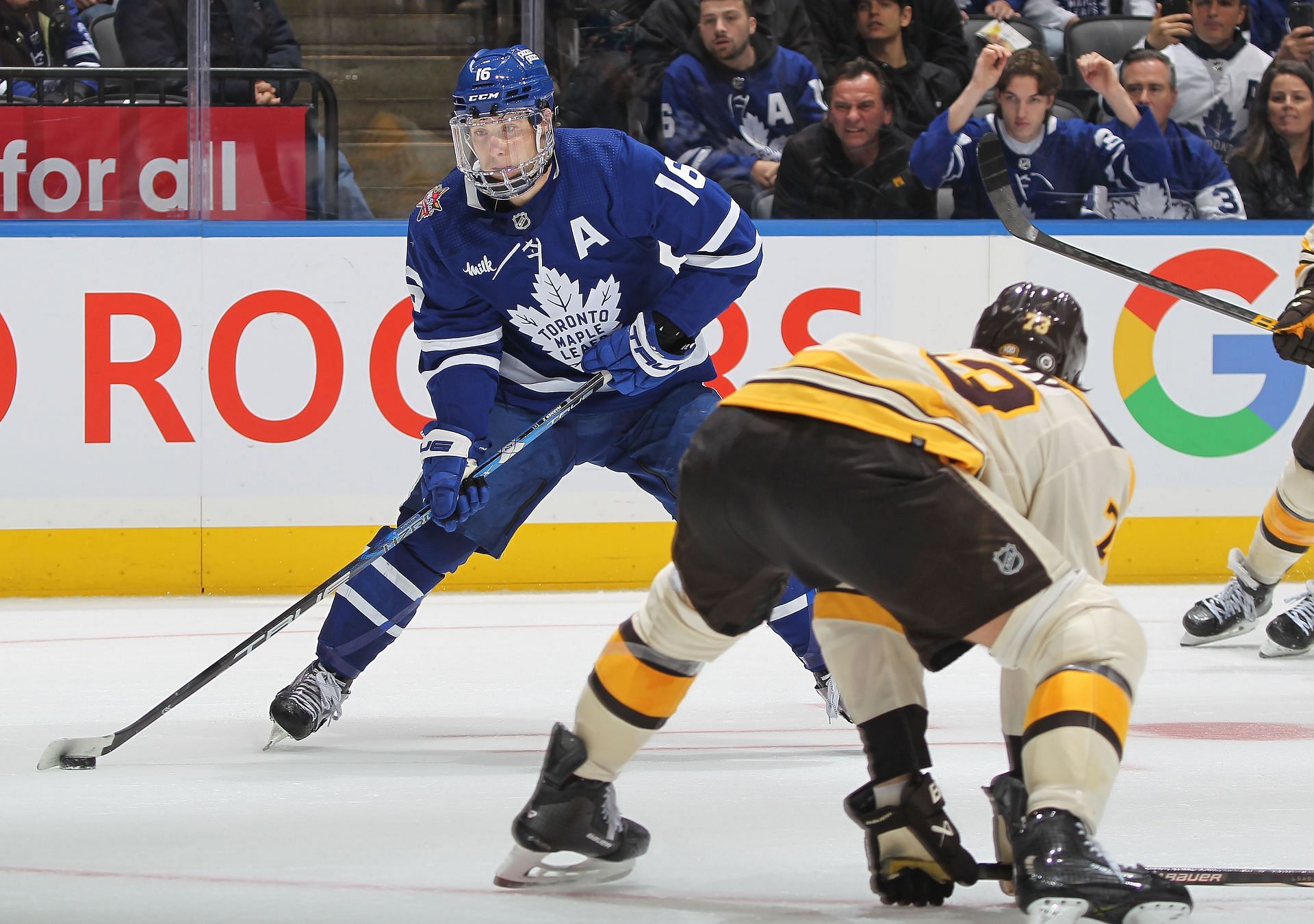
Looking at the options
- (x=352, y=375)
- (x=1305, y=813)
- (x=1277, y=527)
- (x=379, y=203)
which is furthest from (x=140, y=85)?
(x=1305, y=813)

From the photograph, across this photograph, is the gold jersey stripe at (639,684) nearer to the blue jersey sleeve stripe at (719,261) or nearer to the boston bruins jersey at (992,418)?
the boston bruins jersey at (992,418)

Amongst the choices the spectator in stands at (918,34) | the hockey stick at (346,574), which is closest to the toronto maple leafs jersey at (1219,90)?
the spectator in stands at (918,34)

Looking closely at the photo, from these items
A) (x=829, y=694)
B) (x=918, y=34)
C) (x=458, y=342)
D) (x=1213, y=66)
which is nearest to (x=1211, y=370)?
(x=1213, y=66)

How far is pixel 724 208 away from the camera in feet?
9.27

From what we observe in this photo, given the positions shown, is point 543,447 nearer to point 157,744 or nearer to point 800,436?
point 157,744

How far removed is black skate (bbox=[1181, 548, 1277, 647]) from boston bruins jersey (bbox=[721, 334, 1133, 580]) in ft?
7.70

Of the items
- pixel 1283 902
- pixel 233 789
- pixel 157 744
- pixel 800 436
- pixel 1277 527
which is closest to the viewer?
pixel 800 436

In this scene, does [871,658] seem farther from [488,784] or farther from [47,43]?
[47,43]

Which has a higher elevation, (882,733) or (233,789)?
(882,733)

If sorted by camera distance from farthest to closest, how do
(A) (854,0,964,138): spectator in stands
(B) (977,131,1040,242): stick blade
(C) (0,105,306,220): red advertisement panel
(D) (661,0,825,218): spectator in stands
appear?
(A) (854,0,964,138): spectator in stands → (D) (661,0,825,218): spectator in stands → (C) (0,105,306,220): red advertisement panel → (B) (977,131,1040,242): stick blade

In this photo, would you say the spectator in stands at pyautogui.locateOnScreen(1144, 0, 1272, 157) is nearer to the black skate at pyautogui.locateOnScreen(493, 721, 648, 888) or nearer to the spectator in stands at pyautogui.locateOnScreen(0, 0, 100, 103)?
the spectator in stands at pyautogui.locateOnScreen(0, 0, 100, 103)

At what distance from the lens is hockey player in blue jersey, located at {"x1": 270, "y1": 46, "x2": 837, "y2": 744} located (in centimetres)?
273

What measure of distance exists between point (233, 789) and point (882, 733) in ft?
3.70

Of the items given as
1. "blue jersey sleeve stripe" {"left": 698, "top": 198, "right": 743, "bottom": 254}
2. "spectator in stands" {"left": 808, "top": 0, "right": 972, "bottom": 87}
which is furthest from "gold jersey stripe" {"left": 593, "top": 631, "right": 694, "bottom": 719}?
"spectator in stands" {"left": 808, "top": 0, "right": 972, "bottom": 87}
